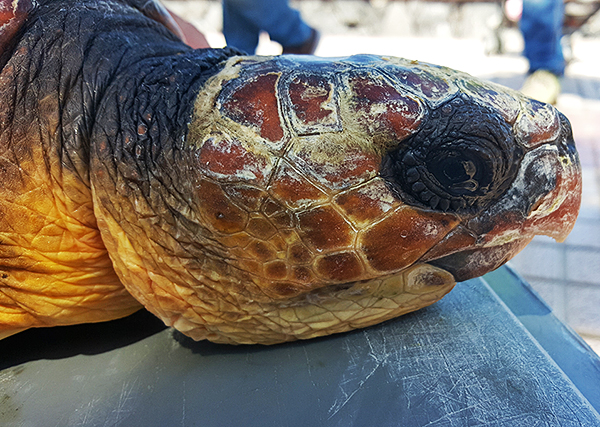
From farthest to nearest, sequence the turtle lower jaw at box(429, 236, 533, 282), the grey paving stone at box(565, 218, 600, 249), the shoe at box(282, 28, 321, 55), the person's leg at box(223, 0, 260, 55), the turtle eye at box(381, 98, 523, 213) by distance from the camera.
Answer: the shoe at box(282, 28, 321, 55) < the person's leg at box(223, 0, 260, 55) < the grey paving stone at box(565, 218, 600, 249) < the turtle lower jaw at box(429, 236, 533, 282) < the turtle eye at box(381, 98, 523, 213)

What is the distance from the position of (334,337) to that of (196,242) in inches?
16.0

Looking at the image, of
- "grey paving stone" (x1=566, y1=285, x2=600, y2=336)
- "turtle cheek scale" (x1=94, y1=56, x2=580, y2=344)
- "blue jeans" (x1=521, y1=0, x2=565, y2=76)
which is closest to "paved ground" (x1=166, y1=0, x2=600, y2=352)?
"grey paving stone" (x1=566, y1=285, x2=600, y2=336)

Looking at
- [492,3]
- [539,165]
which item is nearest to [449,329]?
[539,165]

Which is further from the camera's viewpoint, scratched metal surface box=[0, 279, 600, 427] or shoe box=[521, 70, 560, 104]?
shoe box=[521, 70, 560, 104]

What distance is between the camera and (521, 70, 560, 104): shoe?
12.4 ft

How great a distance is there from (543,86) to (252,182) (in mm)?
3882

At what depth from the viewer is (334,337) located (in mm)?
1047

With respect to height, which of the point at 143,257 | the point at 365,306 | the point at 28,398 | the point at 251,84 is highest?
the point at 251,84

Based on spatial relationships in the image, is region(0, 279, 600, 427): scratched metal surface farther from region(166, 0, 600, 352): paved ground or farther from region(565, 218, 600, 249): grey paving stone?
region(565, 218, 600, 249): grey paving stone

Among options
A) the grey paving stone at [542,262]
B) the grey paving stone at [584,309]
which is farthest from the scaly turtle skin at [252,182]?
the grey paving stone at [542,262]

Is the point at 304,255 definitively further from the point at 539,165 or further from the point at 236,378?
the point at 539,165

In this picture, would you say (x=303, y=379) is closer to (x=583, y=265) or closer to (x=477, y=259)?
(x=477, y=259)

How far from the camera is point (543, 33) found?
151 inches

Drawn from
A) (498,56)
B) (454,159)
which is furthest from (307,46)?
(498,56)
